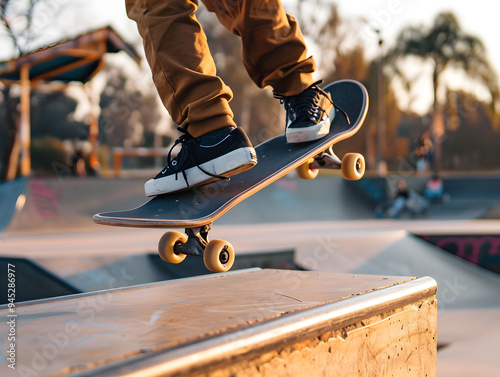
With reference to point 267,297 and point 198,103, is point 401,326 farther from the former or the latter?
point 198,103

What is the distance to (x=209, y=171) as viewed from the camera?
203 centimetres

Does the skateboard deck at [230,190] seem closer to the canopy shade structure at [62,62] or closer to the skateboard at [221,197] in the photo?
the skateboard at [221,197]

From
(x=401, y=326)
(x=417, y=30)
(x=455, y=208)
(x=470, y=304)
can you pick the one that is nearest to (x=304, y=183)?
(x=455, y=208)

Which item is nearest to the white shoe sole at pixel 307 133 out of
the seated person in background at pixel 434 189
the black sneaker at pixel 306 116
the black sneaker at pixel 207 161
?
the black sneaker at pixel 306 116

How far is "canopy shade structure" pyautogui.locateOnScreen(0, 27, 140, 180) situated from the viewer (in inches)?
428

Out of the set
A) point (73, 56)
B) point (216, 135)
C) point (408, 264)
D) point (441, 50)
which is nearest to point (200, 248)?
point (216, 135)

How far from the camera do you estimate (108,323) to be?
167 cm

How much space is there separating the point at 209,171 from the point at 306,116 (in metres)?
0.68

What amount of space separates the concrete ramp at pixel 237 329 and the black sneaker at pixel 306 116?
759 mm

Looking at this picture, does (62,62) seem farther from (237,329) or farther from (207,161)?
(237,329)

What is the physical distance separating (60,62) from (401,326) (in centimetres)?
1155

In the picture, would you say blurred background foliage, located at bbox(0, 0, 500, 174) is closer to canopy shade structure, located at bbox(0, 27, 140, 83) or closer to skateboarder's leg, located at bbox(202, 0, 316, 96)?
canopy shade structure, located at bbox(0, 27, 140, 83)

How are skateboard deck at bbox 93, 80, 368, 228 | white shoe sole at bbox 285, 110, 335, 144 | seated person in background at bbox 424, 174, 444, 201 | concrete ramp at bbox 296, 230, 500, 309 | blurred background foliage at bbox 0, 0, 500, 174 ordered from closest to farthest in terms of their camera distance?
skateboard deck at bbox 93, 80, 368, 228 < white shoe sole at bbox 285, 110, 335, 144 < concrete ramp at bbox 296, 230, 500, 309 < seated person in background at bbox 424, 174, 444, 201 < blurred background foliage at bbox 0, 0, 500, 174

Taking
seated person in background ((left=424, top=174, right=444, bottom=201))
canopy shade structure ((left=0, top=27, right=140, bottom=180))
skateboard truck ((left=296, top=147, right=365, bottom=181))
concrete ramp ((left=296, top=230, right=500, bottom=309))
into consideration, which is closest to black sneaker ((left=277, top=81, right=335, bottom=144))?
skateboard truck ((left=296, top=147, right=365, bottom=181))
